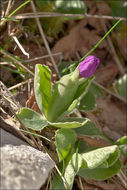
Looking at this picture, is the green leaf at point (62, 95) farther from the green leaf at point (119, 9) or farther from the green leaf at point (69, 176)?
the green leaf at point (119, 9)

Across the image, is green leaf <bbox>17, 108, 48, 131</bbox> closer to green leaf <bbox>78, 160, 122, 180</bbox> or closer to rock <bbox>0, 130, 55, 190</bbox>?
rock <bbox>0, 130, 55, 190</bbox>

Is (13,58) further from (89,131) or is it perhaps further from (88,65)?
(89,131)

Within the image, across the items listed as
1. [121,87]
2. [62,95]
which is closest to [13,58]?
[62,95]

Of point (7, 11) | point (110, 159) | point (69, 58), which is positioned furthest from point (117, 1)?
point (110, 159)

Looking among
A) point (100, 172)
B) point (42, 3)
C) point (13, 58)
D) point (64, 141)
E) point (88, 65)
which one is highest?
point (42, 3)

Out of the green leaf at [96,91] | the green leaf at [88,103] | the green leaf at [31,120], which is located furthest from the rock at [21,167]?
the green leaf at [96,91]

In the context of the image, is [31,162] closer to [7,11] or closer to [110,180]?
[110,180]
